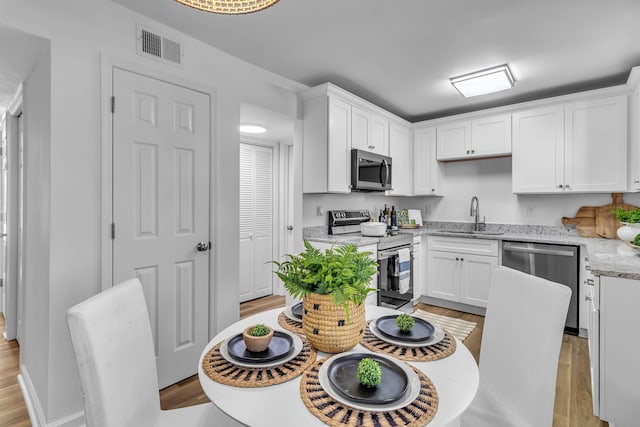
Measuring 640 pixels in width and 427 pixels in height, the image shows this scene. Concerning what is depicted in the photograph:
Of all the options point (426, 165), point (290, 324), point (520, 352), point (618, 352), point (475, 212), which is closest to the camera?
point (520, 352)

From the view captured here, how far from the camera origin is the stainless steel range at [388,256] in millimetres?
3289

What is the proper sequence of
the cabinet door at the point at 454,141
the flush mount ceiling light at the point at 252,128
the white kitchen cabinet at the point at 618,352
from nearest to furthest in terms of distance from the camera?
the white kitchen cabinet at the point at 618,352
the flush mount ceiling light at the point at 252,128
the cabinet door at the point at 454,141

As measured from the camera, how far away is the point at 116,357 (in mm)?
1084

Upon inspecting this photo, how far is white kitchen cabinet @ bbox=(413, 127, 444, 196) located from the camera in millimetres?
4293

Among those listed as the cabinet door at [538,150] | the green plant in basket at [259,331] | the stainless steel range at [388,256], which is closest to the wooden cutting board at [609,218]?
the cabinet door at [538,150]

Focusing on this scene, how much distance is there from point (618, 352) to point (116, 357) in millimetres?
2328

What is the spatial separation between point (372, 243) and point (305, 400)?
2344 millimetres

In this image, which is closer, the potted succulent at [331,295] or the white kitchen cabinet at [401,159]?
the potted succulent at [331,295]

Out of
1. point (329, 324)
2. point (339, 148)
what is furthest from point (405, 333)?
point (339, 148)

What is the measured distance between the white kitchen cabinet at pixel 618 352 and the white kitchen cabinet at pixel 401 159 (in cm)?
252

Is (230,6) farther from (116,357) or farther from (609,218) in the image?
(609,218)

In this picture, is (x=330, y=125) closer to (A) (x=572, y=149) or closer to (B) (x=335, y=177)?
(B) (x=335, y=177)

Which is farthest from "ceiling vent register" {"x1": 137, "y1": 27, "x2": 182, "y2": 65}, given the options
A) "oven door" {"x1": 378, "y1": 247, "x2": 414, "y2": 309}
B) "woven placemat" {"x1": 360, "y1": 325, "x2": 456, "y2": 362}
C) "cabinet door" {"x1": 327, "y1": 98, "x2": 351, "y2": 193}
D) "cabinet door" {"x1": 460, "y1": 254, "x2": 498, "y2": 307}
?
"cabinet door" {"x1": 460, "y1": 254, "x2": 498, "y2": 307}

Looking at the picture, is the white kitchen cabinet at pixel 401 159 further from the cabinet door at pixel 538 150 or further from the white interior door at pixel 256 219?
the white interior door at pixel 256 219
